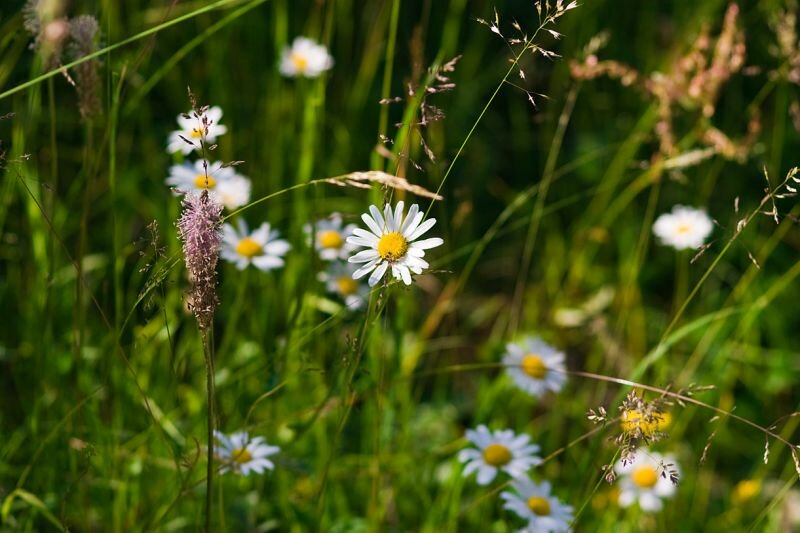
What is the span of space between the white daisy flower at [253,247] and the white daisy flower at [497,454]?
0.43 meters

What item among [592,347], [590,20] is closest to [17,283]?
[592,347]

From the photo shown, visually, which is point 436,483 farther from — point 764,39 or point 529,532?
point 764,39

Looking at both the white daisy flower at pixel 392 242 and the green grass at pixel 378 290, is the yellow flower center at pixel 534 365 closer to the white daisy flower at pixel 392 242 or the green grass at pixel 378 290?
the green grass at pixel 378 290

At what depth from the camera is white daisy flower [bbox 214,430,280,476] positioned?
1266 mm

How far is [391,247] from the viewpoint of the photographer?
1.10 m

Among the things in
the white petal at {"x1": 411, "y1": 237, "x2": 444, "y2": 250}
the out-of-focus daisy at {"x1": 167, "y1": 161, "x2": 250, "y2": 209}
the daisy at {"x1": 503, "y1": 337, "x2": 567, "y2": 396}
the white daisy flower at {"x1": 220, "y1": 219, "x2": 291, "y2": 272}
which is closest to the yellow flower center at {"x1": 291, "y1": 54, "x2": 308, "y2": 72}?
the out-of-focus daisy at {"x1": 167, "y1": 161, "x2": 250, "y2": 209}

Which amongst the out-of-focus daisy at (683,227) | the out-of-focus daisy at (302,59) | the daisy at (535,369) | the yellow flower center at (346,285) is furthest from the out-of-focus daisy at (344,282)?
the out-of-focus daisy at (683,227)

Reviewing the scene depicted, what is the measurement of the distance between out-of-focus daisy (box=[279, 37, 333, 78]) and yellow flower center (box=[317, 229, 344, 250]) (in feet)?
1.38

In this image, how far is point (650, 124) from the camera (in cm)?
224

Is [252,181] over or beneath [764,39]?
beneath

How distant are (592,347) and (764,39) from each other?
1.01 meters

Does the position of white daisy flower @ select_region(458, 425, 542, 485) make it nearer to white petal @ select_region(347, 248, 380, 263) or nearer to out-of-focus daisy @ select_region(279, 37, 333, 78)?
white petal @ select_region(347, 248, 380, 263)

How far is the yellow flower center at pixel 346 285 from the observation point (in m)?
1.85

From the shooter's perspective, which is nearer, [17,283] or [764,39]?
[17,283]
